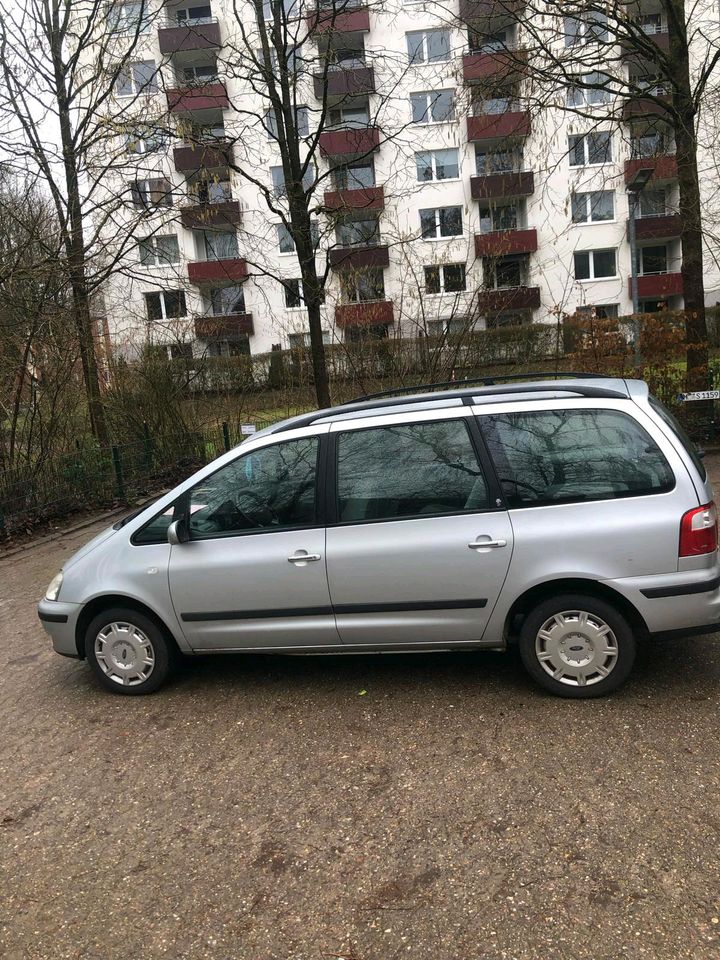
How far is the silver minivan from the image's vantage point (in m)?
3.59

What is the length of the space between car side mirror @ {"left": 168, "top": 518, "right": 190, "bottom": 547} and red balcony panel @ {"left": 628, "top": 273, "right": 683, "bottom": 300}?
31561 millimetres

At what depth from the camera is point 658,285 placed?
31.6 m

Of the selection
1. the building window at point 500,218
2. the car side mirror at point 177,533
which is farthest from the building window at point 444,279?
the building window at point 500,218

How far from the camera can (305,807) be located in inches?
122

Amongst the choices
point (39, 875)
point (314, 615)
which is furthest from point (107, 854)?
point (314, 615)

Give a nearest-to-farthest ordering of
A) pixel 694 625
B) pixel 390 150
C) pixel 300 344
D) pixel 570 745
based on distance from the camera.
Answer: pixel 570 745 → pixel 694 625 → pixel 300 344 → pixel 390 150

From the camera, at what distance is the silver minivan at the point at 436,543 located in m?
3.59

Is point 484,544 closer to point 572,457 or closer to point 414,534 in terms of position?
point 414,534

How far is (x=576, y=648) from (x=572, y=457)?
103 centimetres

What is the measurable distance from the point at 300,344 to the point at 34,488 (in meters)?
6.53

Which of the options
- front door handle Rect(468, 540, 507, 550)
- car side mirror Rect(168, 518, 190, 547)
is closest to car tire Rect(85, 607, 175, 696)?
car side mirror Rect(168, 518, 190, 547)

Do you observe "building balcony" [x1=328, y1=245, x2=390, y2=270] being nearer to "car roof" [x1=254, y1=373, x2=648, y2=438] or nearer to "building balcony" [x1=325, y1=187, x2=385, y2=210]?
"building balcony" [x1=325, y1=187, x2=385, y2=210]

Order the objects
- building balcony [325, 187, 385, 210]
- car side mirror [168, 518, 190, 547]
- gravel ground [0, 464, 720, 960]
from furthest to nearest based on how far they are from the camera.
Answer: building balcony [325, 187, 385, 210] → car side mirror [168, 518, 190, 547] → gravel ground [0, 464, 720, 960]

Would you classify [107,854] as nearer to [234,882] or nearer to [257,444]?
[234,882]
